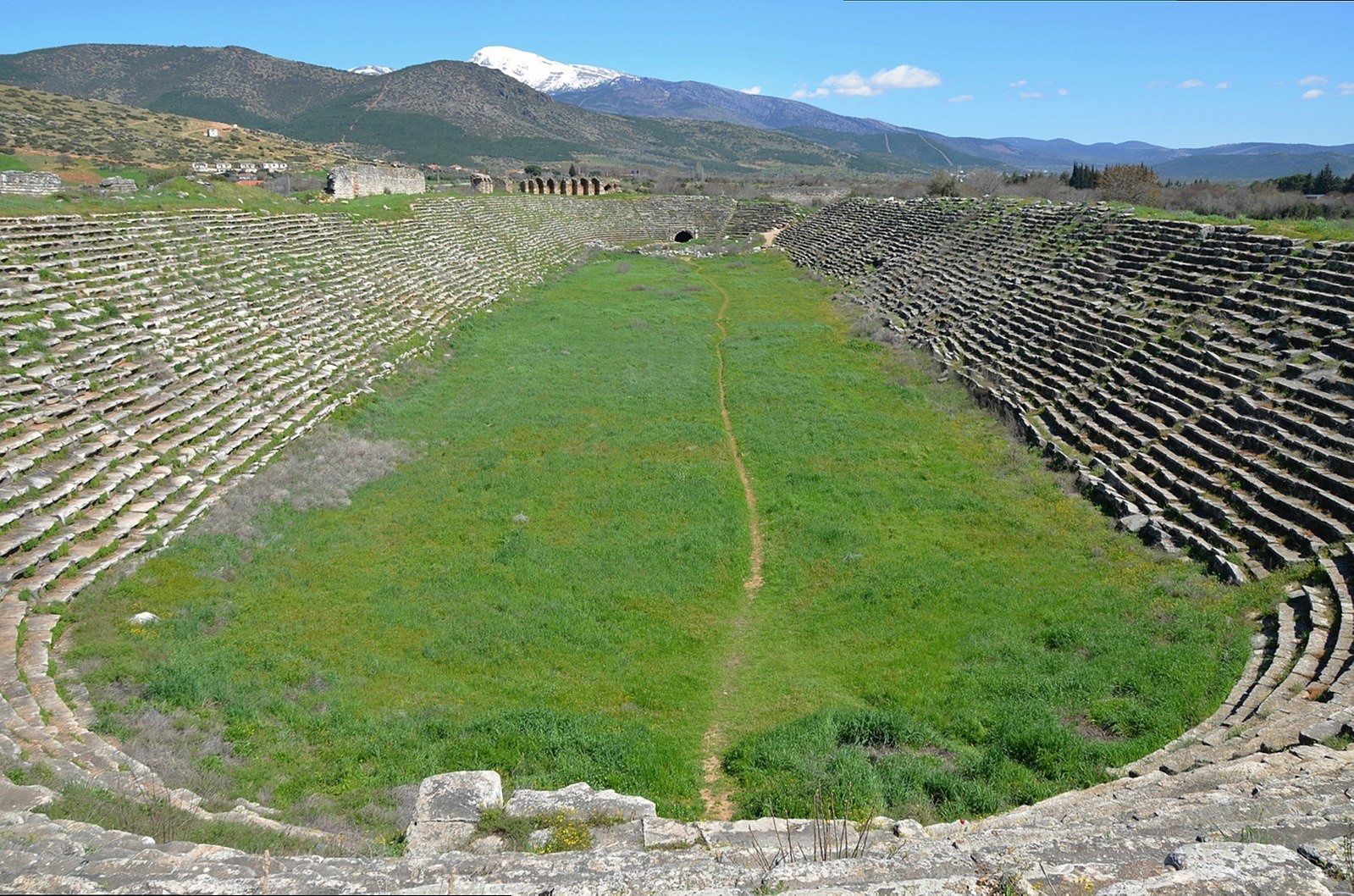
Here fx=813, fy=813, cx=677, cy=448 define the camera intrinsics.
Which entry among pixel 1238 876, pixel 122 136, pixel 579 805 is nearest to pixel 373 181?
pixel 122 136

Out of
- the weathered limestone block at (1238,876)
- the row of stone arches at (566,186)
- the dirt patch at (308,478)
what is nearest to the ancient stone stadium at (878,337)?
the weathered limestone block at (1238,876)

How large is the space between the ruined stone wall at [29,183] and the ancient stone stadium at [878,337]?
579 cm

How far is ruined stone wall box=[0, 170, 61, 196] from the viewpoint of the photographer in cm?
2425

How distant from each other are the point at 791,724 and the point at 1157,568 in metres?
6.45

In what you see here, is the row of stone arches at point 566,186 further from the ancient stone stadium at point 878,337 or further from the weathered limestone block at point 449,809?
the weathered limestone block at point 449,809

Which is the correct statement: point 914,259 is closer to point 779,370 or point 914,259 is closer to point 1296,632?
point 779,370

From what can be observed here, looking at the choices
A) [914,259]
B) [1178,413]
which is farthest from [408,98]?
[1178,413]

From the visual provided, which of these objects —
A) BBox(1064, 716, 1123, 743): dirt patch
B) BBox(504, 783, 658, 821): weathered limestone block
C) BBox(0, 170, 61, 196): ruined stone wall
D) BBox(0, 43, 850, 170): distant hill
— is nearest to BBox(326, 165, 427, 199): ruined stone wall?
BBox(0, 170, 61, 196): ruined stone wall

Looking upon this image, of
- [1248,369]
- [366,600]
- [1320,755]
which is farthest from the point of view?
[1248,369]

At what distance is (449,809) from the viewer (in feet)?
21.5

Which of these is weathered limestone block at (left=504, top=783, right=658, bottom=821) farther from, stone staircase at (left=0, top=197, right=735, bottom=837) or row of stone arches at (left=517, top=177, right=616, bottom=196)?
row of stone arches at (left=517, top=177, right=616, bottom=196)

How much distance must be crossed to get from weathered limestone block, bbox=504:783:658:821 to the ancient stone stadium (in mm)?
29

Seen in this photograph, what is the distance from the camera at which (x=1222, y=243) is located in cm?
2106

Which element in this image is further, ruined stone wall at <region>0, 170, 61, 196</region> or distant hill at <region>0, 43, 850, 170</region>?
distant hill at <region>0, 43, 850, 170</region>
